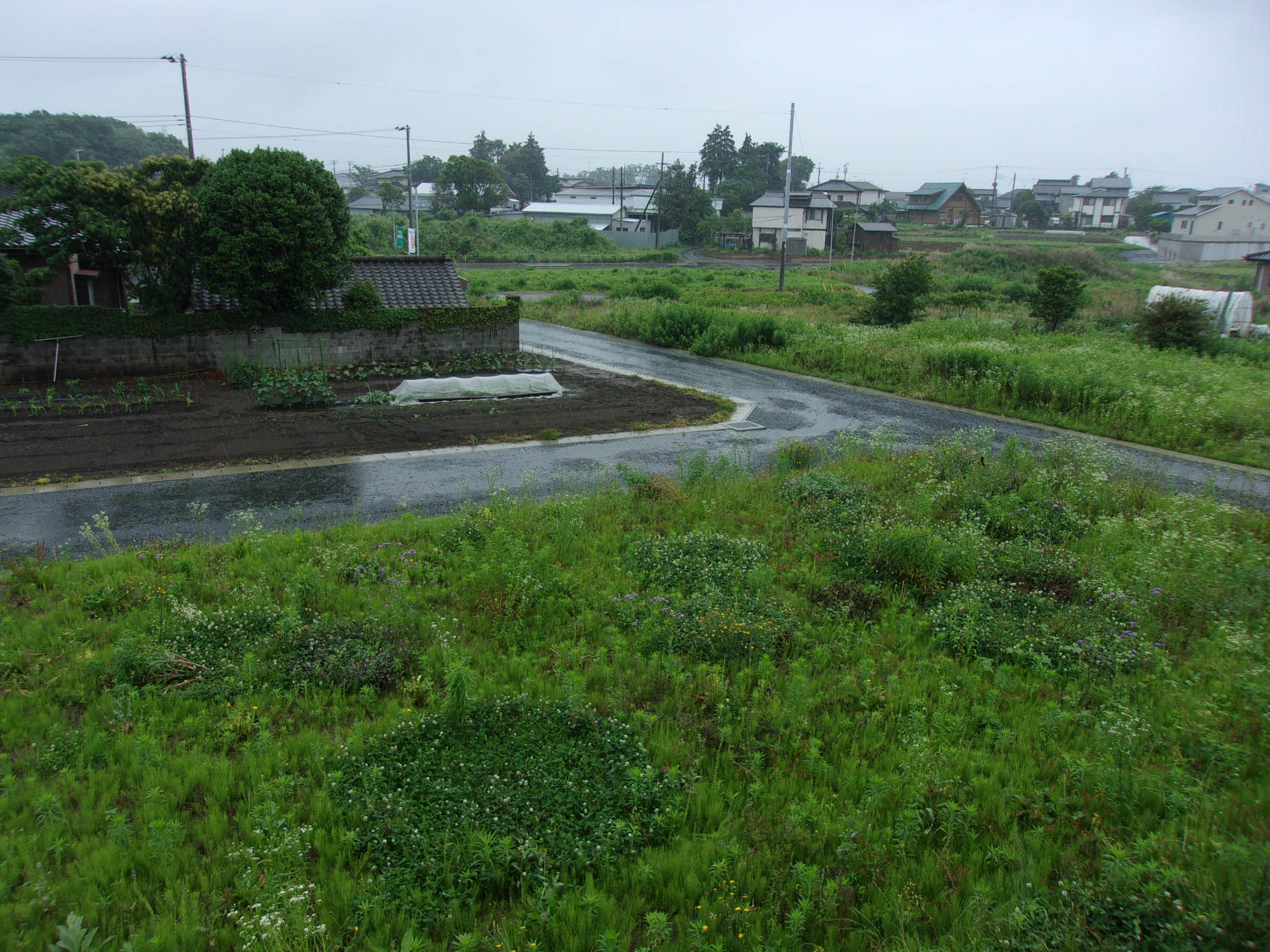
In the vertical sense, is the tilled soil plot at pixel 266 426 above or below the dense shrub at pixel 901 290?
below

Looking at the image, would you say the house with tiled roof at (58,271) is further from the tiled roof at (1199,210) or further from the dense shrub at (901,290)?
the tiled roof at (1199,210)

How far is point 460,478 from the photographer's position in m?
9.84

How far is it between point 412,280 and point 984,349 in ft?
42.2

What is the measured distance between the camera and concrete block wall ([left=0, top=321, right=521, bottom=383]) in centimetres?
1411

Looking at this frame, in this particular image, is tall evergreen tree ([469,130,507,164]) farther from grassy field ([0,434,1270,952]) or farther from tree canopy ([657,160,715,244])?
grassy field ([0,434,1270,952])

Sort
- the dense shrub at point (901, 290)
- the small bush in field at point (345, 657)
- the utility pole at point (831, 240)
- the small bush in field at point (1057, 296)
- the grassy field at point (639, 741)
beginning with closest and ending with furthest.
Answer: the grassy field at point (639, 741), the small bush in field at point (345, 657), the small bush in field at point (1057, 296), the dense shrub at point (901, 290), the utility pole at point (831, 240)

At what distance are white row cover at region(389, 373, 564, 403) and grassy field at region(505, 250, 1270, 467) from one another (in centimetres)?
648

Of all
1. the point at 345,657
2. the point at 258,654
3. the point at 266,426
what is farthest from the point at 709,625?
the point at 266,426

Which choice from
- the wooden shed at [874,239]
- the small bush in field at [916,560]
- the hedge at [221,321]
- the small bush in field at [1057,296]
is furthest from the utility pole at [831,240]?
the small bush in field at [916,560]

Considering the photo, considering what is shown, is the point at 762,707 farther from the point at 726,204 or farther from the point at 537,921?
the point at 726,204

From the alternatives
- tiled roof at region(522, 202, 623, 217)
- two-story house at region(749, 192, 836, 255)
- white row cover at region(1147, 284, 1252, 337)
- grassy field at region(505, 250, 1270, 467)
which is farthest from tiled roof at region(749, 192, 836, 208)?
white row cover at region(1147, 284, 1252, 337)

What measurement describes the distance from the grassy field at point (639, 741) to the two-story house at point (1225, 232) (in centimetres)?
5641

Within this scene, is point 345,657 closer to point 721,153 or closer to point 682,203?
point 682,203

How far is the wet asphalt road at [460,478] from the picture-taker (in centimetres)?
807
